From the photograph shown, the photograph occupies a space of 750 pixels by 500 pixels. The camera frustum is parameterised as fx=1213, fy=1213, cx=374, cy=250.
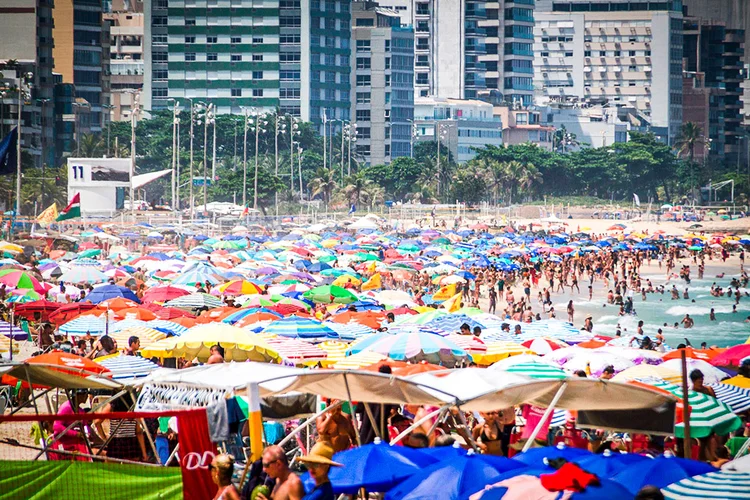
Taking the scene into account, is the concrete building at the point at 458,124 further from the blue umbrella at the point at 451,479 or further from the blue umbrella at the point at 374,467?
the blue umbrella at the point at 451,479

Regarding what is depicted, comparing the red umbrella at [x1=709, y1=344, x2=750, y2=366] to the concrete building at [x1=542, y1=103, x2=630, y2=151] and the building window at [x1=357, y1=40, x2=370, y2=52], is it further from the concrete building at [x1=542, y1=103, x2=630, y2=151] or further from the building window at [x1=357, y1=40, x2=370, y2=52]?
the concrete building at [x1=542, y1=103, x2=630, y2=151]

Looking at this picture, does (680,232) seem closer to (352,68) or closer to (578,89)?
(352,68)

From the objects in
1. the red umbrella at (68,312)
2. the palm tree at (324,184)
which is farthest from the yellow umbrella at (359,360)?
the palm tree at (324,184)

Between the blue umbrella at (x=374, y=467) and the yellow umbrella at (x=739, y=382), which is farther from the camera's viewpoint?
the yellow umbrella at (x=739, y=382)

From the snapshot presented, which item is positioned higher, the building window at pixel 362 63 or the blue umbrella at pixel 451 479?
the building window at pixel 362 63

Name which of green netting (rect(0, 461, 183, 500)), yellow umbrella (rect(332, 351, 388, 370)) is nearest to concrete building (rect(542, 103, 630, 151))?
yellow umbrella (rect(332, 351, 388, 370))

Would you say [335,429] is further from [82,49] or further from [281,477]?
[82,49]
